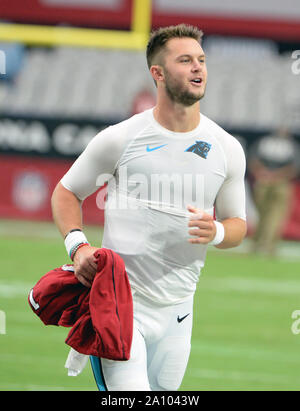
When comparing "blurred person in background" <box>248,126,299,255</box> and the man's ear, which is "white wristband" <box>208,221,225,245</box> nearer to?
the man's ear

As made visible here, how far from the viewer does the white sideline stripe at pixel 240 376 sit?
21.9 ft

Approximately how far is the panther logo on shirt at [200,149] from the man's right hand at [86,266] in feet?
2.00

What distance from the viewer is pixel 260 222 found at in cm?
1488

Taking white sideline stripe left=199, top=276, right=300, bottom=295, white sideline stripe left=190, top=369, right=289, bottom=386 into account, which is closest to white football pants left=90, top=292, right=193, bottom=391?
white sideline stripe left=190, top=369, right=289, bottom=386

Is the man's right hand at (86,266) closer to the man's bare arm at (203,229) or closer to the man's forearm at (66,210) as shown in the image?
the man's forearm at (66,210)

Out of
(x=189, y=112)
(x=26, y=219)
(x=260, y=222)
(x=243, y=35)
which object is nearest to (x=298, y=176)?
(x=260, y=222)

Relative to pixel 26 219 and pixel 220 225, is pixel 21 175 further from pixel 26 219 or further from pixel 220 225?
pixel 220 225

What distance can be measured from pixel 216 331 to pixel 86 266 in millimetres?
4897

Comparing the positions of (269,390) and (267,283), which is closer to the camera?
(269,390)

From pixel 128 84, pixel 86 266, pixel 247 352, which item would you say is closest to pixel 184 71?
pixel 86 266

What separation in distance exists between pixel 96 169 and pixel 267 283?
25.5 ft

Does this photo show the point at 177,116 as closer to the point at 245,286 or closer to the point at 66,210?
the point at 66,210

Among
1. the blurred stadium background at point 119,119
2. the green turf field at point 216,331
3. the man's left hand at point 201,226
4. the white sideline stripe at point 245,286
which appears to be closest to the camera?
the man's left hand at point 201,226

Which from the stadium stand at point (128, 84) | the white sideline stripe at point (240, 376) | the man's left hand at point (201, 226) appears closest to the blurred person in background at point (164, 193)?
the man's left hand at point (201, 226)
